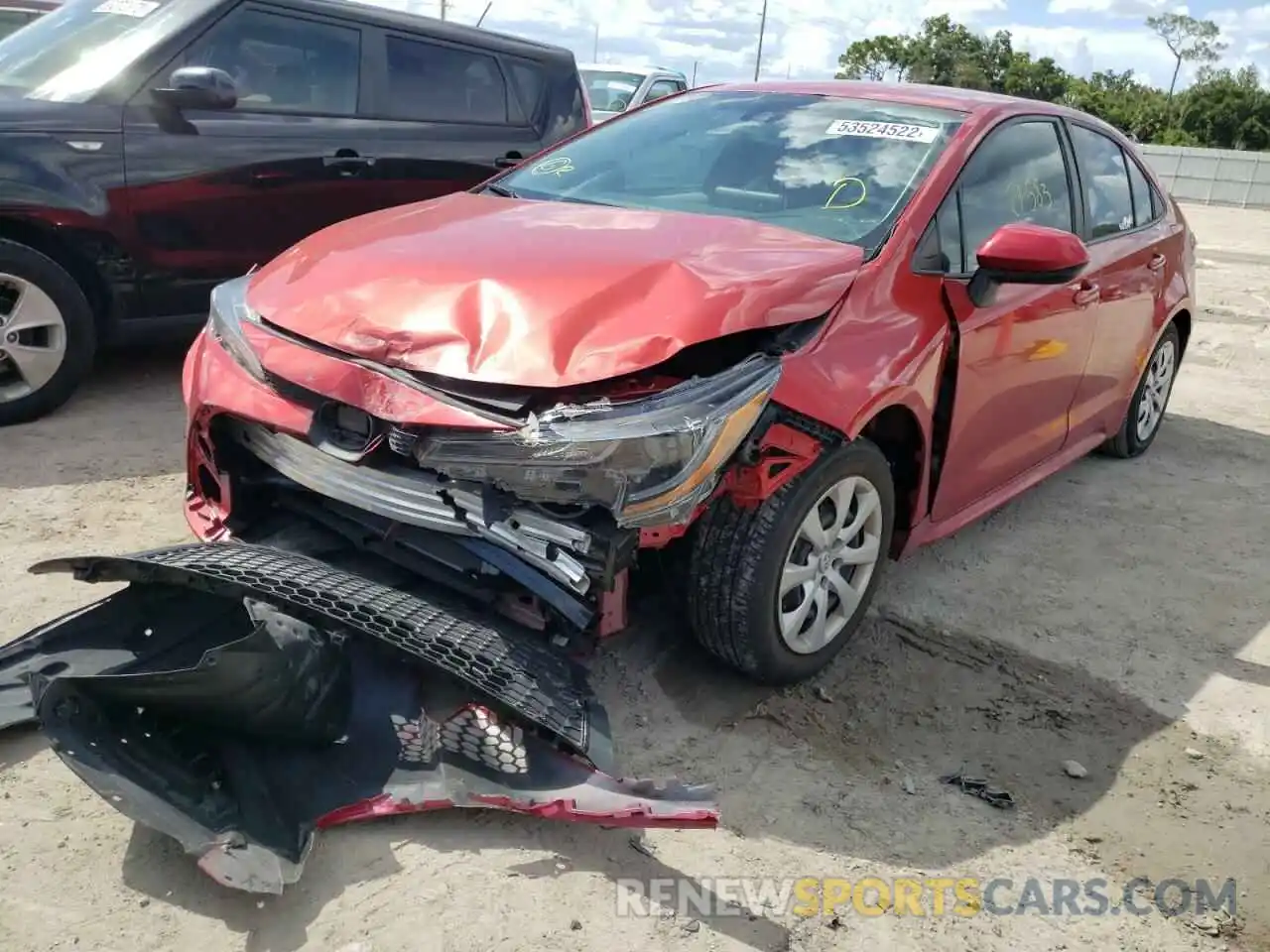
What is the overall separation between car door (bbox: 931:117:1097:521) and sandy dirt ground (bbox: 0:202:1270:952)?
507mm

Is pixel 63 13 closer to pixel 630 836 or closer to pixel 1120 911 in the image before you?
pixel 630 836

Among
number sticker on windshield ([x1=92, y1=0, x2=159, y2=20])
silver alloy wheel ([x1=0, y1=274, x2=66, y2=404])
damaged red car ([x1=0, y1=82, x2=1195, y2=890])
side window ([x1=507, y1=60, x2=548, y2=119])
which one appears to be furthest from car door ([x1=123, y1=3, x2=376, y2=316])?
damaged red car ([x1=0, y1=82, x2=1195, y2=890])

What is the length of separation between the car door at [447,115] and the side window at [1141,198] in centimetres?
312

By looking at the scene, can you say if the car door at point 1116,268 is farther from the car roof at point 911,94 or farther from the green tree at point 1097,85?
the green tree at point 1097,85

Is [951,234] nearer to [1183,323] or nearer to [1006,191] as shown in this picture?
[1006,191]

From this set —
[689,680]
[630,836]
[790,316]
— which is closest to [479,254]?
[790,316]

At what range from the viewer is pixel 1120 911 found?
244 centimetres

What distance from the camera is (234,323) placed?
300 cm

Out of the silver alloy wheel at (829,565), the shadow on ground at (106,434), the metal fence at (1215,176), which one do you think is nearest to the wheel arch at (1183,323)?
the silver alloy wheel at (829,565)

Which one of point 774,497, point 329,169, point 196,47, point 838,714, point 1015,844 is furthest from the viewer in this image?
point 329,169

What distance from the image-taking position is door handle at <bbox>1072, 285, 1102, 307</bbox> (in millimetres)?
3965

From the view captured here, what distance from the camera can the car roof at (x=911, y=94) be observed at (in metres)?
3.78

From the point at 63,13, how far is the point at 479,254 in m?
3.59

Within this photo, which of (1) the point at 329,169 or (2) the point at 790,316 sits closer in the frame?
(2) the point at 790,316
